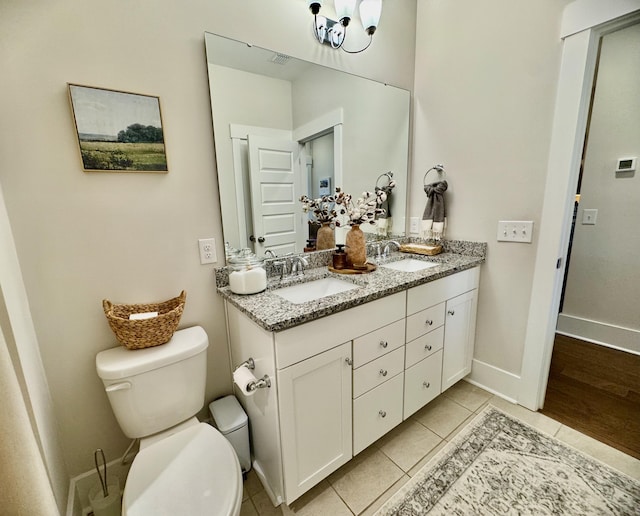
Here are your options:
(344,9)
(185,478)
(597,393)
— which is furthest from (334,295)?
(597,393)

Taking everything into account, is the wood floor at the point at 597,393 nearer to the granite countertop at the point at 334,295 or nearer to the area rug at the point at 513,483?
the area rug at the point at 513,483

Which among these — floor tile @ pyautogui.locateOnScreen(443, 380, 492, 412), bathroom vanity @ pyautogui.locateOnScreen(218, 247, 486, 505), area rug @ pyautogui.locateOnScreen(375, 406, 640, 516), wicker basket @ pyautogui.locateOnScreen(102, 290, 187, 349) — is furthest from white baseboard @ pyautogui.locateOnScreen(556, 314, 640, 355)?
wicker basket @ pyautogui.locateOnScreen(102, 290, 187, 349)

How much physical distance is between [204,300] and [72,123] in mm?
864

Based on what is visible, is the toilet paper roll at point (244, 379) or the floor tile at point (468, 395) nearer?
the toilet paper roll at point (244, 379)

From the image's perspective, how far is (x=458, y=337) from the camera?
182cm

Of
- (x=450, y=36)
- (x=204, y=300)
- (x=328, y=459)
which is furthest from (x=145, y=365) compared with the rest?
(x=450, y=36)

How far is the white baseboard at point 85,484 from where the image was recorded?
118cm

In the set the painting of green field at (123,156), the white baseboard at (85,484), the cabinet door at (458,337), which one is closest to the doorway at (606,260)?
the cabinet door at (458,337)

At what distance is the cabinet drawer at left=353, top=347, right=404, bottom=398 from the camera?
128 cm

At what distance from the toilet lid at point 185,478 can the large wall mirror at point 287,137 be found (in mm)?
862

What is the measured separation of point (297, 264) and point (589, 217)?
253 cm

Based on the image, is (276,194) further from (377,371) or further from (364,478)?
(364,478)

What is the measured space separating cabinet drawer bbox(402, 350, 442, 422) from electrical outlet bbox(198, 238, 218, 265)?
45.9 inches

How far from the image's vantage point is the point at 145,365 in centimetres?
107
